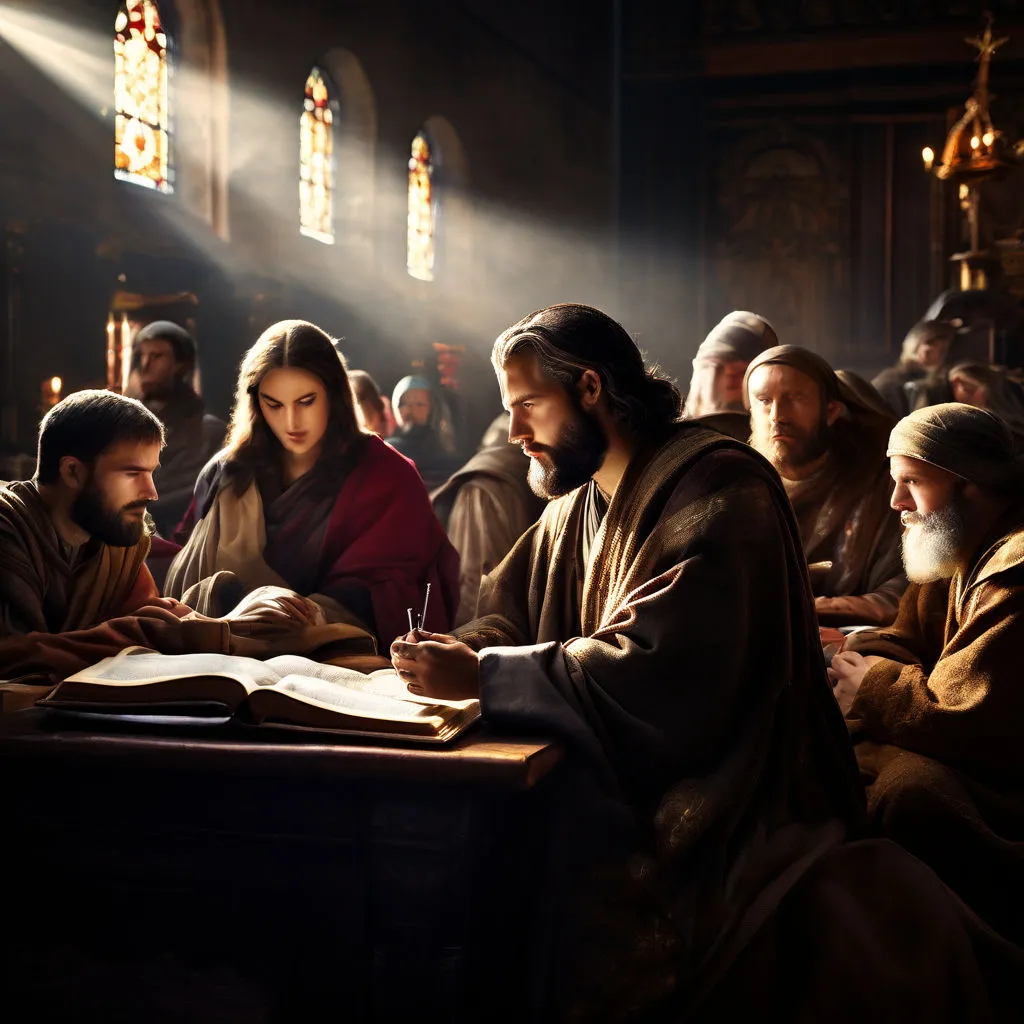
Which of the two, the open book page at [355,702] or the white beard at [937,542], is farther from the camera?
the white beard at [937,542]

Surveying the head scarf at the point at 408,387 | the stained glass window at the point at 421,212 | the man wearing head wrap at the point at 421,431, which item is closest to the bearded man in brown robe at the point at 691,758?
the man wearing head wrap at the point at 421,431

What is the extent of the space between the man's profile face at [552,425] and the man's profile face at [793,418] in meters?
2.03

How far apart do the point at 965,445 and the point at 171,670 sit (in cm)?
200

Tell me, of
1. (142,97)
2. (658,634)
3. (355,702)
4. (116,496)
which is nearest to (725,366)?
(116,496)

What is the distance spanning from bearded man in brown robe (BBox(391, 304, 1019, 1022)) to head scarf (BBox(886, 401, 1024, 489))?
0.78 metres

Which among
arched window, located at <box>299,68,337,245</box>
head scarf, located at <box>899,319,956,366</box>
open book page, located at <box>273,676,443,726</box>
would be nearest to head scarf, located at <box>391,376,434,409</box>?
arched window, located at <box>299,68,337,245</box>

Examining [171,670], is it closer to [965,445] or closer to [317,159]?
[965,445]

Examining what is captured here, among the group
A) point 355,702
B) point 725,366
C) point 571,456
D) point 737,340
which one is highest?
point 737,340

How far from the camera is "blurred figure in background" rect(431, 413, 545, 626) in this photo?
6.89 meters

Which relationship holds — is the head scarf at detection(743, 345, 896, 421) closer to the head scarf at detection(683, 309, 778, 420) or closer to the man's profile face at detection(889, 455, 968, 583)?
the head scarf at detection(683, 309, 778, 420)

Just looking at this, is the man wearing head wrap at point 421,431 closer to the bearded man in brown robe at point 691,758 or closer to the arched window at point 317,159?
the arched window at point 317,159

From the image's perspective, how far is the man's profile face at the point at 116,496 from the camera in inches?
133

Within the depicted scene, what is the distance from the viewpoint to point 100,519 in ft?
11.2

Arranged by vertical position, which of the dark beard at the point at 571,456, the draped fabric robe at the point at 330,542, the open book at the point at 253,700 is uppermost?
the dark beard at the point at 571,456
